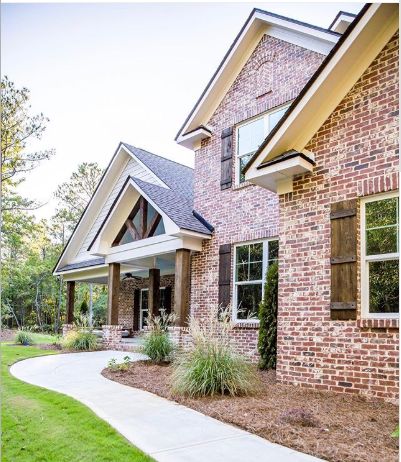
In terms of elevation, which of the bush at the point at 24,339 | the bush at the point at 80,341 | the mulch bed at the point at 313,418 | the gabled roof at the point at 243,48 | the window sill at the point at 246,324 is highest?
the gabled roof at the point at 243,48

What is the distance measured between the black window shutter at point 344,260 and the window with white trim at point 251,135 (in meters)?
4.31

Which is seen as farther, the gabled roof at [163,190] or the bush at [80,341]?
the bush at [80,341]

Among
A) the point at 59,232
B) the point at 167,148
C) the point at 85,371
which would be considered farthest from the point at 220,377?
the point at 59,232

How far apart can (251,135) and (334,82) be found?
4356mm

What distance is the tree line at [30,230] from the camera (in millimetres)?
19188

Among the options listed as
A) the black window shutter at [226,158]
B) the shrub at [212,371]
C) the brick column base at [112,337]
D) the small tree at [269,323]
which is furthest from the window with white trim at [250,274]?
the brick column base at [112,337]

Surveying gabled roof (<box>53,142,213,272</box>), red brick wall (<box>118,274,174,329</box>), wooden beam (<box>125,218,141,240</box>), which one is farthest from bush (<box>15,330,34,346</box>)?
wooden beam (<box>125,218,141,240</box>)

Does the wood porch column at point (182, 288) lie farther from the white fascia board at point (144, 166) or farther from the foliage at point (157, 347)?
the white fascia board at point (144, 166)

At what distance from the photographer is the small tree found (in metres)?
8.13

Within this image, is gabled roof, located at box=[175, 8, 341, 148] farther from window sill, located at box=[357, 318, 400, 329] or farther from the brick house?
window sill, located at box=[357, 318, 400, 329]

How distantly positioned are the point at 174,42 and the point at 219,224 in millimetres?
7297

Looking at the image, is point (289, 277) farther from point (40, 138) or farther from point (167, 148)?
point (167, 148)

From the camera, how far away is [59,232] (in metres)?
33.2

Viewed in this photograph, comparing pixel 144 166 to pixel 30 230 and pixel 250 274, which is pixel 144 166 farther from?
pixel 30 230
